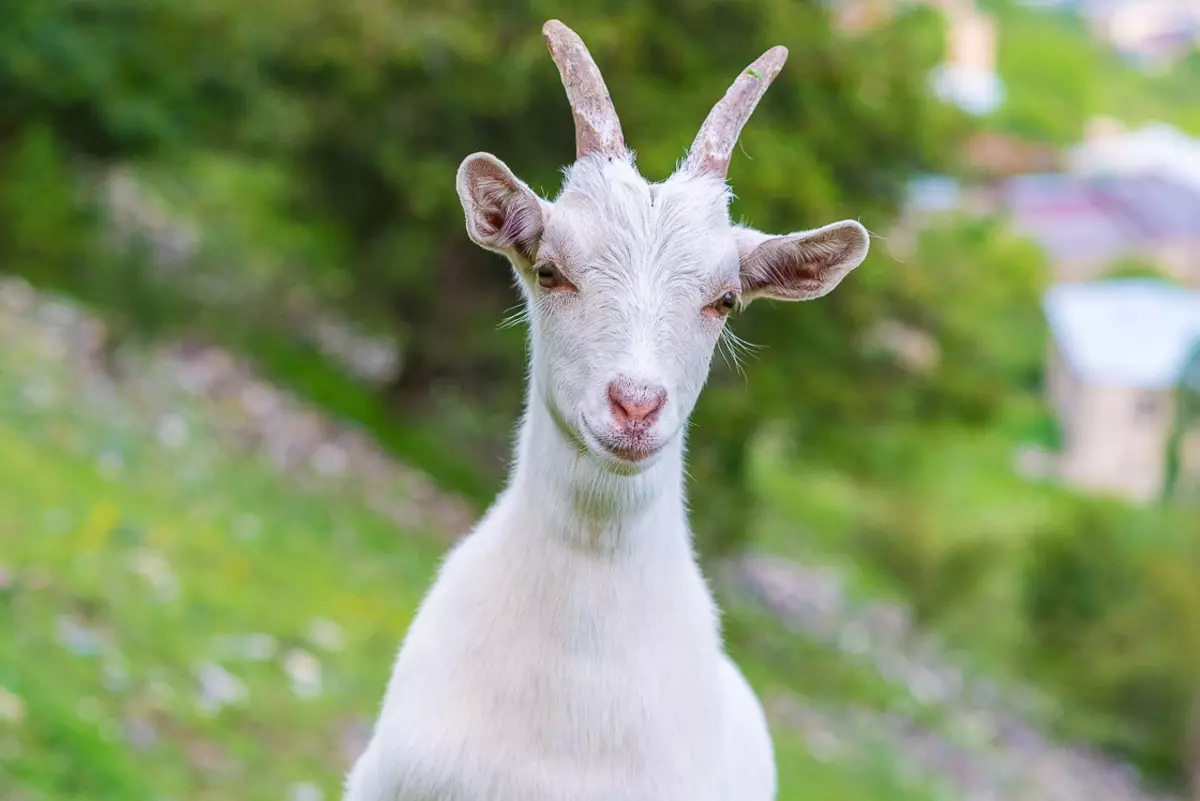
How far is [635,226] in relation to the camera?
3656mm

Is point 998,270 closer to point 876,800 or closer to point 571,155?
point 571,155

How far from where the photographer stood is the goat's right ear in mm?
3477

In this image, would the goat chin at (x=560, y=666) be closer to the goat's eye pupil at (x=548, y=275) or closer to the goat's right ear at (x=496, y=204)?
the goat's eye pupil at (x=548, y=275)

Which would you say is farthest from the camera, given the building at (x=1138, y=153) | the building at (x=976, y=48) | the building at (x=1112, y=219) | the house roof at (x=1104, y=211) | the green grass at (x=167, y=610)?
the building at (x=1138, y=153)

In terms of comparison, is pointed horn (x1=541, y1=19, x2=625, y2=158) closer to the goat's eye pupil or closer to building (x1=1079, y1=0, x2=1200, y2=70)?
the goat's eye pupil

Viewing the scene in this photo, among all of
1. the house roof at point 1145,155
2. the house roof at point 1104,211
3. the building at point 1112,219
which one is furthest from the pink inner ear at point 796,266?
the house roof at point 1145,155

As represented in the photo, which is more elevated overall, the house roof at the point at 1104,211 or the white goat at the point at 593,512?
the house roof at the point at 1104,211

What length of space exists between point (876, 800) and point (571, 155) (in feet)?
23.5

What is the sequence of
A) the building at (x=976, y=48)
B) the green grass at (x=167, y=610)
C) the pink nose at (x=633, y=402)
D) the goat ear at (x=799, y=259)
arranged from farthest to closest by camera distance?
1. the building at (x=976, y=48)
2. the green grass at (x=167, y=610)
3. the goat ear at (x=799, y=259)
4. the pink nose at (x=633, y=402)

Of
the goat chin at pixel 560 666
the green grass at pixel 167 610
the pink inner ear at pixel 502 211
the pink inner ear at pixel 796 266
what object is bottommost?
the goat chin at pixel 560 666

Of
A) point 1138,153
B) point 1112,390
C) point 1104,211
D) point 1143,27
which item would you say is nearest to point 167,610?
point 1112,390

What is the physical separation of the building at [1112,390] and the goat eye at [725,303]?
24803 mm

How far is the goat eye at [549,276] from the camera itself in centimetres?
366

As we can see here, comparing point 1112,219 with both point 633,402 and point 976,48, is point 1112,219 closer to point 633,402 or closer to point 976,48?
point 976,48
